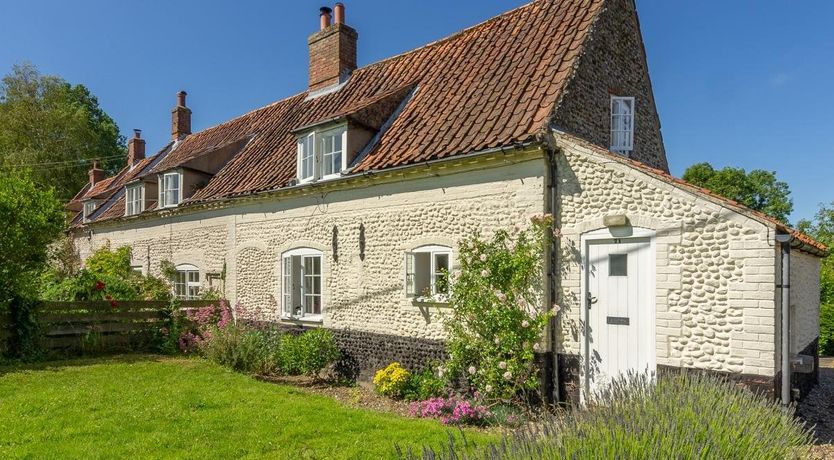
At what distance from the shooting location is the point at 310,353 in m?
9.88

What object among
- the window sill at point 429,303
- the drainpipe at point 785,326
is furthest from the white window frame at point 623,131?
the window sill at point 429,303

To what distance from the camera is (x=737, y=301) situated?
6.19 meters

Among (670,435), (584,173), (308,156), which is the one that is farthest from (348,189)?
(670,435)

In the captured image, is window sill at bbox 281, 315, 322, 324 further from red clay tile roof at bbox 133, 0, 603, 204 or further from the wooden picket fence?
red clay tile roof at bbox 133, 0, 603, 204

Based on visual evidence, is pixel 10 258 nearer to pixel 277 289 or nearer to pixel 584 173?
pixel 277 289

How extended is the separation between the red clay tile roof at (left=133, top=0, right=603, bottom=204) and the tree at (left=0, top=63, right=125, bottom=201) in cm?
2190

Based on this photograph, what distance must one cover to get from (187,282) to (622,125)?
13.0 m

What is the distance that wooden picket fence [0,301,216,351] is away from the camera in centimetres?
1141

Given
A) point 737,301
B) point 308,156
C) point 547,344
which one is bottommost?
point 547,344

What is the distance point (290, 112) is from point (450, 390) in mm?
10658

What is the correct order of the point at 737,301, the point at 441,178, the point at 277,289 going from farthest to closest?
1. the point at 277,289
2. the point at 441,178
3. the point at 737,301

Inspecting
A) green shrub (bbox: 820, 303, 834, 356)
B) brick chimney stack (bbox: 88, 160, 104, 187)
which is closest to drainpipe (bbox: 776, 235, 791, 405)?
green shrub (bbox: 820, 303, 834, 356)

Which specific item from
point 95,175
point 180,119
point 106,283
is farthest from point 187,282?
point 95,175

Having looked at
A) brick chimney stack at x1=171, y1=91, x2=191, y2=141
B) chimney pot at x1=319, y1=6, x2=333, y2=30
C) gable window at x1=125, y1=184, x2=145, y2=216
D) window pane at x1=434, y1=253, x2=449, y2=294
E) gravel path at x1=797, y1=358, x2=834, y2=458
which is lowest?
gravel path at x1=797, y1=358, x2=834, y2=458
